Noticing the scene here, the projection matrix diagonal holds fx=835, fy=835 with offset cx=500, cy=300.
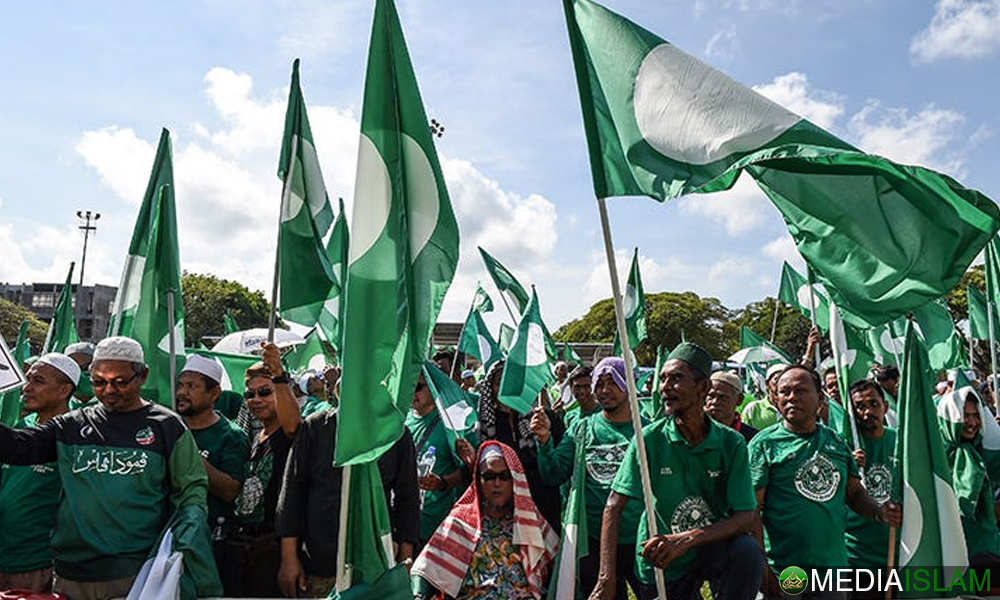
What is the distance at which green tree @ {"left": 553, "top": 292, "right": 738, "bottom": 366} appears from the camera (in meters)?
60.8

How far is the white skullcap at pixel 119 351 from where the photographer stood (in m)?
4.05

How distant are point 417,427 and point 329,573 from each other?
175 centimetres

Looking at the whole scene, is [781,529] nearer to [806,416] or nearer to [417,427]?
[806,416]

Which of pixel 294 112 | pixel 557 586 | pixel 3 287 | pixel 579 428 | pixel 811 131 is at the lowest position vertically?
pixel 557 586

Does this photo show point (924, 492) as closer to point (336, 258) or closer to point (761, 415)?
point (761, 415)

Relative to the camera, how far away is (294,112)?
617 cm

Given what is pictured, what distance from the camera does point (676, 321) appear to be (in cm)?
6100

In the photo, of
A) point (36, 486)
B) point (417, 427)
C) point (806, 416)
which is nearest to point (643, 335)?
point (417, 427)

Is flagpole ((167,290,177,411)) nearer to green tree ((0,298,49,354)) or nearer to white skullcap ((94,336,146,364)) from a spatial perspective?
white skullcap ((94,336,146,364))

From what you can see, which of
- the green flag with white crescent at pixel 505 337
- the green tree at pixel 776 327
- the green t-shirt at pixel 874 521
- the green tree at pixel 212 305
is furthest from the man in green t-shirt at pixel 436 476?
the green tree at pixel 212 305

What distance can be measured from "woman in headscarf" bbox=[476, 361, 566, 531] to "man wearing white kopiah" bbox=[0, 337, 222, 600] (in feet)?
6.74

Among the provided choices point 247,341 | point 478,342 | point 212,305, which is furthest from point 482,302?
point 212,305

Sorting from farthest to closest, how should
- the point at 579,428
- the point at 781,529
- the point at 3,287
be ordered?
the point at 3,287 < the point at 579,428 < the point at 781,529

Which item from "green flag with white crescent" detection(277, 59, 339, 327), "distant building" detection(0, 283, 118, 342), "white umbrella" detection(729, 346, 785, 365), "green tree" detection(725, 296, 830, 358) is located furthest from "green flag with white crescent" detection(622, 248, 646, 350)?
"green tree" detection(725, 296, 830, 358)
